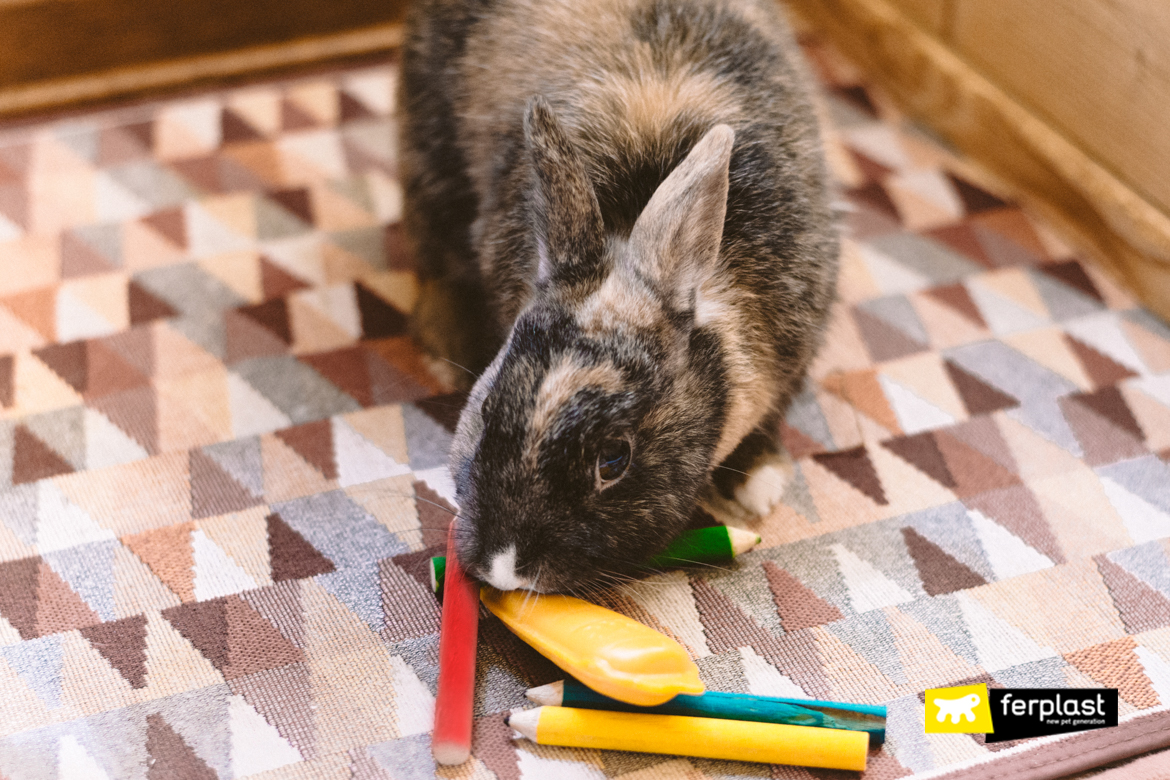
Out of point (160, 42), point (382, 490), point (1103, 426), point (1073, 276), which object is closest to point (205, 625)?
point (382, 490)

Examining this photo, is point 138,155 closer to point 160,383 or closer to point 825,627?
point 160,383

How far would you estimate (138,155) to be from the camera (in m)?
2.53

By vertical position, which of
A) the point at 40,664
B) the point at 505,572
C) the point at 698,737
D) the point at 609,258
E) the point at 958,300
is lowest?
the point at 40,664

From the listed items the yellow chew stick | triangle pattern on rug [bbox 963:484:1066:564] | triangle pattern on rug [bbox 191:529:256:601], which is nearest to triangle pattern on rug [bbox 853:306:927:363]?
triangle pattern on rug [bbox 963:484:1066:564]

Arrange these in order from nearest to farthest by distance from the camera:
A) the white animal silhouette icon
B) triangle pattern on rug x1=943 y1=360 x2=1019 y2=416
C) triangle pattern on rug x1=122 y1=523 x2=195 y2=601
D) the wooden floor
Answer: the white animal silhouette icon → triangle pattern on rug x1=122 y1=523 x2=195 y2=601 → triangle pattern on rug x1=943 y1=360 x2=1019 y2=416 → the wooden floor

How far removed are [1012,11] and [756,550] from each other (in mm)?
1543

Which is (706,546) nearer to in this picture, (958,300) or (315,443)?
(315,443)

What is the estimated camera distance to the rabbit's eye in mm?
1299

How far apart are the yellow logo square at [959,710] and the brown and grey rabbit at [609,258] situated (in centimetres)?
42

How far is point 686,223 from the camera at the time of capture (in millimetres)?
1366

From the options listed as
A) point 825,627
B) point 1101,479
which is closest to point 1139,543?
point 1101,479

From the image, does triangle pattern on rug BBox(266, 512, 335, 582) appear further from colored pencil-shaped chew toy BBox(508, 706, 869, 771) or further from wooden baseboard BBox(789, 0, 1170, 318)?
wooden baseboard BBox(789, 0, 1170, 318)

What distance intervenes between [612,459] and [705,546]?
30 centimetres

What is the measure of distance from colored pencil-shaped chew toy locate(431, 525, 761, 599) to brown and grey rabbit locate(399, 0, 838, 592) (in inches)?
2.4
